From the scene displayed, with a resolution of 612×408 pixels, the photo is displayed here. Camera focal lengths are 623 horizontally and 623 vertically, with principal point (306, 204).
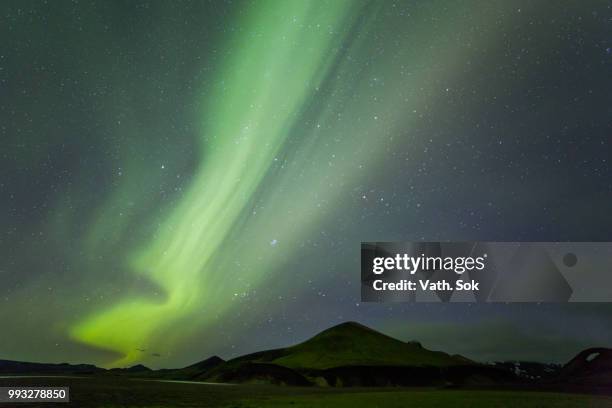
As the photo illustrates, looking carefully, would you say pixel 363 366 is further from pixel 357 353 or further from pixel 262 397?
pixel 262 397

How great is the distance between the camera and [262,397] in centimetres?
1448

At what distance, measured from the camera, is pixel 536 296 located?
13.8 metres

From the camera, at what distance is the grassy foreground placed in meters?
13.7

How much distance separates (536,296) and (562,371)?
216 centimetres

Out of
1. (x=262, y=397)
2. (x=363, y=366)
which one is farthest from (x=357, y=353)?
(x=262, y=397)

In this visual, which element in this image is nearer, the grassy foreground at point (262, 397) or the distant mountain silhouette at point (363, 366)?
the grassy foreground at point (262, 397)

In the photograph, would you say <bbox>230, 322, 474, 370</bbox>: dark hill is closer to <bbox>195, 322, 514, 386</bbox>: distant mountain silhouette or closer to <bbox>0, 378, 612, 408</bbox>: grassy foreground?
<bbox>195, 322, 514, 386</bbox>: distant mountain silhouette

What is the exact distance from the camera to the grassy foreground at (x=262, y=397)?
44.9ft

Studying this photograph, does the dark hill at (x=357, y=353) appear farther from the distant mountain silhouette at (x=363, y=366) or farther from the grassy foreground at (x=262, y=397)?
the grassy foreground at (x=262, y=397)

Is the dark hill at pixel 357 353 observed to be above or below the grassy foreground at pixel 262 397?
above

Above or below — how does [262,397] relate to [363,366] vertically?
below

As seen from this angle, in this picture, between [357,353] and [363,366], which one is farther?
[357,353]

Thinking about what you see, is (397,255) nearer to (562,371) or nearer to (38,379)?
(562,371)

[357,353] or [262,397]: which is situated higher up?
[357,353]
